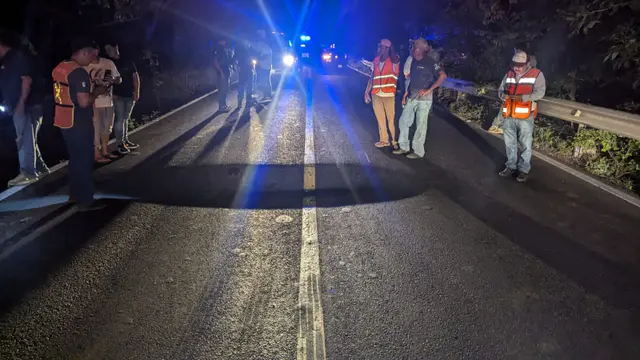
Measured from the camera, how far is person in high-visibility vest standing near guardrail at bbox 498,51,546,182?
21.2 feet

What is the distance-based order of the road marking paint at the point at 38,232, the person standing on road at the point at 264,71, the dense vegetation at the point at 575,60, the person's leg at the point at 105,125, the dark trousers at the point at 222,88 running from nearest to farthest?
the road marking paint at the point at 38,232 → the person's leg at the point at 105,125 → the dense vegetation at the point at 575,60 → the dark trousers at the point at 222,88 → the person standing on road at the point at 264,71

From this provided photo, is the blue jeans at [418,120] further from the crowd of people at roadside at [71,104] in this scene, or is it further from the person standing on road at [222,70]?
the person standing on road at [222,70]

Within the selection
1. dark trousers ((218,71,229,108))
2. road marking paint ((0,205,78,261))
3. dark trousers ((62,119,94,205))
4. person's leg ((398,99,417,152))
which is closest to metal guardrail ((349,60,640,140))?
person's leg ((398,99,417,152))

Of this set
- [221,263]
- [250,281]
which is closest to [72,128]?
[221,263]

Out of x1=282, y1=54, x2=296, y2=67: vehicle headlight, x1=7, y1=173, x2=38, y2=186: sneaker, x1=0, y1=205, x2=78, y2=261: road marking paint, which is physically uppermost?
x1=282, y1=54, x2=296, y2=67: vehicle headlight

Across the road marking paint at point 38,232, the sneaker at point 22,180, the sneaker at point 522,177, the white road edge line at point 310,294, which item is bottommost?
the white road edge line at point 310,294

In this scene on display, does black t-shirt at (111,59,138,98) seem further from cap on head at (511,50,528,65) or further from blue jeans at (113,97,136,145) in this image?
cap on head at (511,50,528,65)

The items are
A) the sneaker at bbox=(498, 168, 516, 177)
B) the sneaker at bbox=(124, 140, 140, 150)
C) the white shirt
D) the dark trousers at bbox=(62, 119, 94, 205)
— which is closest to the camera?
the dark trousers at bbox=(62, 119, 94, 205)

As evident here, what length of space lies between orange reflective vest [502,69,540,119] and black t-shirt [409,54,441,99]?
1345 mm

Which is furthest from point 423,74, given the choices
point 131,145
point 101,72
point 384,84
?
point 131,145

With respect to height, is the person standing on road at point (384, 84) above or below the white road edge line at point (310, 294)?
above

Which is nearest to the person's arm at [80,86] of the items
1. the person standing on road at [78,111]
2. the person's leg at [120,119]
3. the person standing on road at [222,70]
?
the person standing on road at [78,111]

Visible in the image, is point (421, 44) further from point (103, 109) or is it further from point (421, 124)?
point (103, 109)

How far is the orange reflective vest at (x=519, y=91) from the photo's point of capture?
647cm
